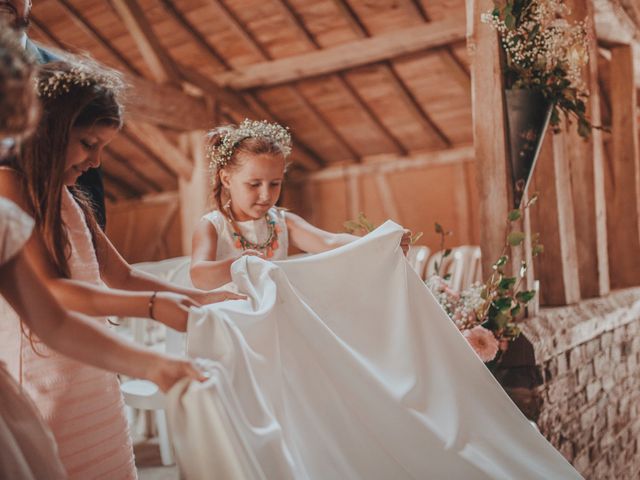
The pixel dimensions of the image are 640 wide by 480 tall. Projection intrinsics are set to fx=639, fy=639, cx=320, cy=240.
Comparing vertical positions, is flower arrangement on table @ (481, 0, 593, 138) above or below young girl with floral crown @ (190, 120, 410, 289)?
above

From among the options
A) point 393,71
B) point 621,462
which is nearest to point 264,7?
point 393,71

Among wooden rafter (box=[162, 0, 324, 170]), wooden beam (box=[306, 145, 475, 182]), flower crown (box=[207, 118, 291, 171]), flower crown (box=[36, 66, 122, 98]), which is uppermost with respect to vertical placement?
wooden rafter (box=[162, 0, 324, 170])

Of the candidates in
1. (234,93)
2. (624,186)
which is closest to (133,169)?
(234,93)

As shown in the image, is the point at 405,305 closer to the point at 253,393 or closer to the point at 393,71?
the point at 253,393

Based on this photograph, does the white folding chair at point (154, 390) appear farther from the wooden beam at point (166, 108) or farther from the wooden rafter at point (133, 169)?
the wooden rafter at point (133, 169)

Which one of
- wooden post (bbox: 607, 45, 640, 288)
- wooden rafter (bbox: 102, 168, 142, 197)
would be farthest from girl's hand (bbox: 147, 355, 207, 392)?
wooden rafter (bbox: 102, 168, 142, 197)

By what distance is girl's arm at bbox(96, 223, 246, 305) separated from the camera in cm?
152

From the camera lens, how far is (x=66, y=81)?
1200 mm

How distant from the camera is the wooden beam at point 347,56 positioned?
602cm

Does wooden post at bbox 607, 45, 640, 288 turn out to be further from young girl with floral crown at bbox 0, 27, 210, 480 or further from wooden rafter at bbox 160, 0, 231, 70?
young girl with floral crown at bbox 0, 27, 210, 480

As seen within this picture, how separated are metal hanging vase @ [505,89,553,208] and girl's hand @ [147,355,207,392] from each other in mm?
1941

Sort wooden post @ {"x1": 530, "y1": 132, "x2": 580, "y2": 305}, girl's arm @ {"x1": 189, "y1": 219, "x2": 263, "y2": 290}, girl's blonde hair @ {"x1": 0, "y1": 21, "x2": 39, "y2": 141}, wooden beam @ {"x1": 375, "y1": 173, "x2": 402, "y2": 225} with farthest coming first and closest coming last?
wooden beam @ {"x1": 375, "y1": 173, "x2": 402, "y2": 225} < wooden post @ {"x1": 530, "y1": 132, "x2": 580, "y2": 305} < girl's arm @ {"x1": 189, "y1": 219, "x2": 263, "y2": 290} < girl's blonde hair @ {"x1": 0, "y1": 21, "x2": 39, "y2": 141}

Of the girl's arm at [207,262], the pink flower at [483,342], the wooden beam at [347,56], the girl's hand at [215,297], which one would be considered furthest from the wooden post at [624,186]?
the girl's hand at [215,297]

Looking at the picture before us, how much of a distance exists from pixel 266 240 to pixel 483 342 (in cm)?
91
